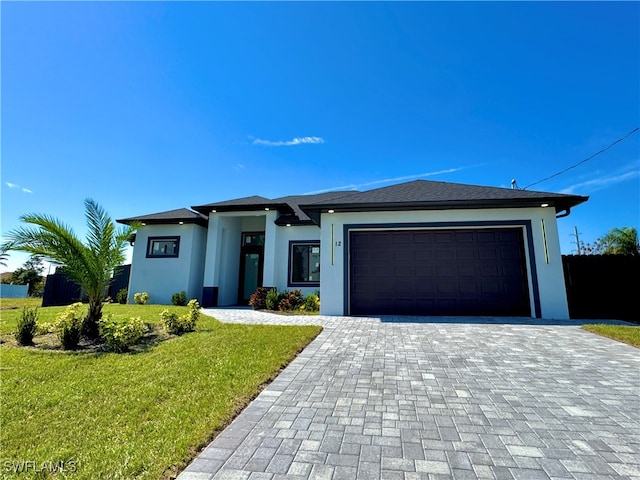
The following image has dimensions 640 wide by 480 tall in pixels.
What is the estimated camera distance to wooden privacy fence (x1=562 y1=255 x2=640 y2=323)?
828 centimetres

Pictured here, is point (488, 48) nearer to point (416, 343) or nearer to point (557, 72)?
point (557, 72)

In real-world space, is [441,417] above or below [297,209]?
below

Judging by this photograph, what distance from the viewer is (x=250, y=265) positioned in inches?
536

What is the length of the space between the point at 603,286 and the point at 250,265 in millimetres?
13174

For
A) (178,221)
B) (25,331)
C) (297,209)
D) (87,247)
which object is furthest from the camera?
(297,209)

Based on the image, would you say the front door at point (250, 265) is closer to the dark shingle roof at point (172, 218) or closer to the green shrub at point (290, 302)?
the dark shingle roof at point (172, 218)

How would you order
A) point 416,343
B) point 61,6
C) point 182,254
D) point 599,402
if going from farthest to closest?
point 182,254
point 61,6
point 416,343
point 599,402

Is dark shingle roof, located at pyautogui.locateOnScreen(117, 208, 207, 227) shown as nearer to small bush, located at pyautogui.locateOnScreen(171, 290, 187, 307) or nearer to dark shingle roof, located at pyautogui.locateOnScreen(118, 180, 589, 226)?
small bush, located at pyautogui.locateOnScreen(171, 290, 187, 307)

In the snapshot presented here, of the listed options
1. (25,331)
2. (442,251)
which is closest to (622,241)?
(442,251)

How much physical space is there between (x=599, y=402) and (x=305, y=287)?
31.0 ft

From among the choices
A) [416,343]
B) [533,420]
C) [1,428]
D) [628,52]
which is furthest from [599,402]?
[628,52]

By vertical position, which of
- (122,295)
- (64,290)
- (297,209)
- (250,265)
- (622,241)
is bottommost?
(122,295)

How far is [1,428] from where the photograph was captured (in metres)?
2.56

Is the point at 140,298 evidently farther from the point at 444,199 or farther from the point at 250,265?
the point at 444,199
